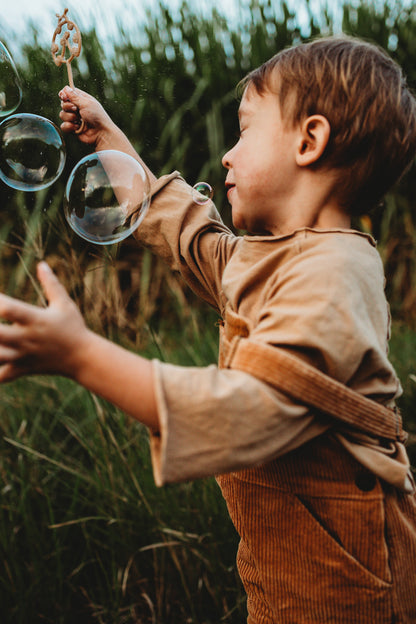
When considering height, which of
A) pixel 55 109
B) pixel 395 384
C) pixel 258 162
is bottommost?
pixel 395 384

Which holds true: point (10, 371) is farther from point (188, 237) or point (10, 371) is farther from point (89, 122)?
point (89, 122)

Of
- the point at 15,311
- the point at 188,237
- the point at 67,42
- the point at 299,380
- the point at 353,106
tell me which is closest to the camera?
the point at 15,311

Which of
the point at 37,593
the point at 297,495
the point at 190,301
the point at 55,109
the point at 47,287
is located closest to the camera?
the point at 47,287

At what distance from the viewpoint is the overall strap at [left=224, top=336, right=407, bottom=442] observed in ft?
3.63

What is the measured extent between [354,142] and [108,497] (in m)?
1.62

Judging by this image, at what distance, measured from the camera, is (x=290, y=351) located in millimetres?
1144

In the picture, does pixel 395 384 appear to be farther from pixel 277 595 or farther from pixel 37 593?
pixel 37 593

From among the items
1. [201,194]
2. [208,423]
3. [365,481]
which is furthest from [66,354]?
[201,194]

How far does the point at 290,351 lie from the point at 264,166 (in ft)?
1.79

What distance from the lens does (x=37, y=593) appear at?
223cm

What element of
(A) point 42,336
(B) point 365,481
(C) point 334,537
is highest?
(A) point 42,336

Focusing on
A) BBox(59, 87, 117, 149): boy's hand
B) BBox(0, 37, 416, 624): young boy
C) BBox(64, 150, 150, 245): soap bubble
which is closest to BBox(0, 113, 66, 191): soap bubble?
BBox(59, 87, 117, 149): boy's hand

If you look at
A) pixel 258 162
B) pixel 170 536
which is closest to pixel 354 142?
pixel 258 162

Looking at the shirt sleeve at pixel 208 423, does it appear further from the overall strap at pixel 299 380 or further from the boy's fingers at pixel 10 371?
the boy's fingers at pixel 10 371
